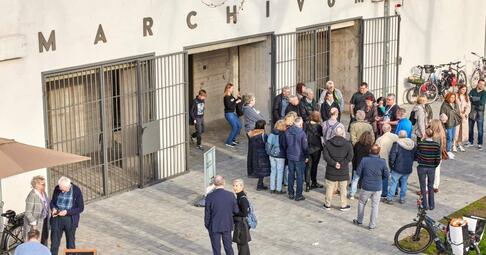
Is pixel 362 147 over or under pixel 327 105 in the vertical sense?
under

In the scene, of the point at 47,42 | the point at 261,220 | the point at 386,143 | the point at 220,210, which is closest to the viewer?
the point at 220,210

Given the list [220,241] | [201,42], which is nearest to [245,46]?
[201,42]

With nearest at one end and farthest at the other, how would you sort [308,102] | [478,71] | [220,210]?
[220,210] < [308,102] < [478,71]

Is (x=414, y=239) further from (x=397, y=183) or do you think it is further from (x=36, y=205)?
(x=36, y=205)

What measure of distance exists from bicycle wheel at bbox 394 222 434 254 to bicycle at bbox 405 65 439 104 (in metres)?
10.6

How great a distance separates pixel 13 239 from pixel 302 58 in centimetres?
972

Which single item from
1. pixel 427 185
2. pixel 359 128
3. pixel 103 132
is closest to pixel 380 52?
pixel 359 128

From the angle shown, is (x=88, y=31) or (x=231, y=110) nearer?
(x=88, y=31)

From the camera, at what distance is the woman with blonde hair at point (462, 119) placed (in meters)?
20.5

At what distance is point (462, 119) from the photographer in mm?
20703

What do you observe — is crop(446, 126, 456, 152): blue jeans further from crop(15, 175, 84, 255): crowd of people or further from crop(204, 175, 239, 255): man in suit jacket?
crop(15, 175, 84, 255): crowd of people

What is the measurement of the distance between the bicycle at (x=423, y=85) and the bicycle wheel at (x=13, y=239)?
45.3ft

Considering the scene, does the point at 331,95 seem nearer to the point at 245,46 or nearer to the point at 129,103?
the point at 245,46

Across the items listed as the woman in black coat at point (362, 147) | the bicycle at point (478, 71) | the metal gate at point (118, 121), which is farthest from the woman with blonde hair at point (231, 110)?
the bicycle at point (478, 71)
